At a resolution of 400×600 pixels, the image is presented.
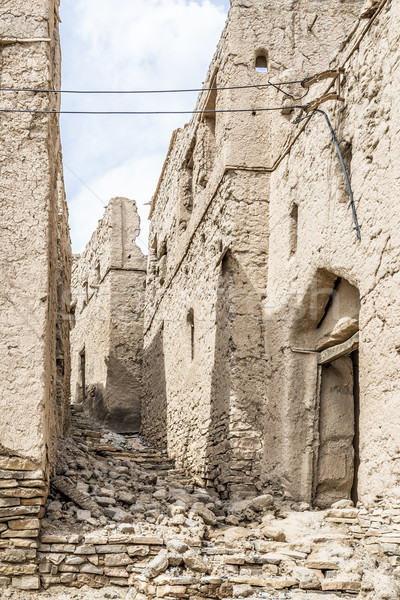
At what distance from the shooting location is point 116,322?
16.8 m

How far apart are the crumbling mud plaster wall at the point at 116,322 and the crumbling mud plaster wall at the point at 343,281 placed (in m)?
7.88

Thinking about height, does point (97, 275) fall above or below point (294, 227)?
above

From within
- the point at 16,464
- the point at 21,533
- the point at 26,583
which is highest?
the point at 16,464

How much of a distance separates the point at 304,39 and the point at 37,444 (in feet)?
21.5

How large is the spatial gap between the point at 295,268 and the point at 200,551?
332 cm

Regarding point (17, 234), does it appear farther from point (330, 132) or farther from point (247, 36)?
point (247, 36)

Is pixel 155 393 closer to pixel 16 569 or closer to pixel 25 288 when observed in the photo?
pixel 25 288

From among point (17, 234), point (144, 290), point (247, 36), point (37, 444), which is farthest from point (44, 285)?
point (144, 290)

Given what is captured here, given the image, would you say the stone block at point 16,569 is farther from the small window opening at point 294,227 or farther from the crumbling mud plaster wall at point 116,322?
the crumbling mud plaster wall at point 116,322

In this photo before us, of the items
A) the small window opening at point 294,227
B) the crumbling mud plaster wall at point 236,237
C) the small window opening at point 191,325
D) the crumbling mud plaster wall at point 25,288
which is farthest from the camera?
the small window opening at point 191,325

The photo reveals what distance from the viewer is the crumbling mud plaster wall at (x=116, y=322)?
53.1 feet

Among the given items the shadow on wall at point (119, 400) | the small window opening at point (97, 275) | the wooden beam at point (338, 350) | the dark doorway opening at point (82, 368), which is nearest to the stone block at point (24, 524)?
the wooden beam at point (338, 350)

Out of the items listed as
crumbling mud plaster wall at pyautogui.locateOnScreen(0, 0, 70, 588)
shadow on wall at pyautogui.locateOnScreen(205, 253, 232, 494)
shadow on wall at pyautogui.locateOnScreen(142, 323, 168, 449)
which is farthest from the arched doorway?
shadow on wall at pyautogui.locateOnScreen(142, 323, 168, 449)

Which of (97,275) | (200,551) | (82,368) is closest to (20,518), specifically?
(200,551)
